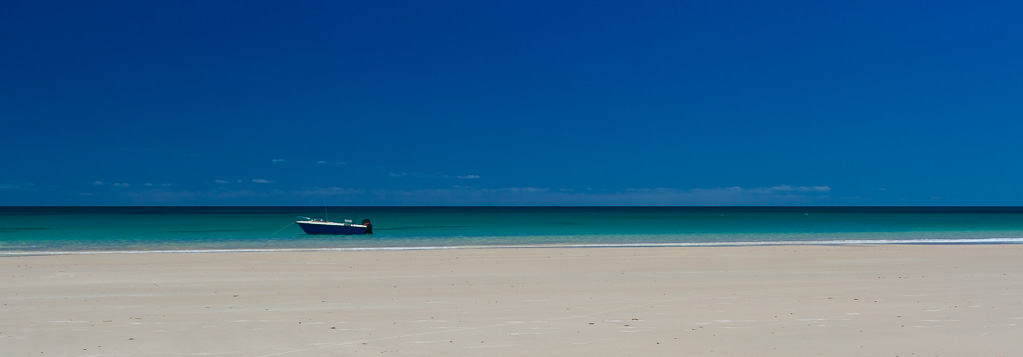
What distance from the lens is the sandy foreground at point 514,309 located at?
9008 millimetres

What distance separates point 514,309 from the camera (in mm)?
11883

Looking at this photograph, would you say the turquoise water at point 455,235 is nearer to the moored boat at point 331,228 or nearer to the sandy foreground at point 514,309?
the moored boat at point 331,228

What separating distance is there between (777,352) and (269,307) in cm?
733

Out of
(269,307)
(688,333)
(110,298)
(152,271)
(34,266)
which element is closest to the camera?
(688,333)

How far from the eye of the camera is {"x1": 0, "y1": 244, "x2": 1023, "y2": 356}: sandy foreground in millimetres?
9008

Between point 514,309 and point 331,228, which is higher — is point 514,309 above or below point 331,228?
below

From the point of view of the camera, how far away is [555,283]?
51.0 ft

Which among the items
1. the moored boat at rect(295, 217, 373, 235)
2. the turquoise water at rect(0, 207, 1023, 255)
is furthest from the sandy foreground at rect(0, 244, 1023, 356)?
the moored boat at rect(295, 217, 373, 235)

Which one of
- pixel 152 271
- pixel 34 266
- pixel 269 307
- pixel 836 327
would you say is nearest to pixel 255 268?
pixel 152 271

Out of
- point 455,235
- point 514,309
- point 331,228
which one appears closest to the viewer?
point 514,309

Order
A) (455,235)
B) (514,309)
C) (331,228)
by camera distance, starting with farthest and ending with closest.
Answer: (455,235) → (331,228) → (514,309)

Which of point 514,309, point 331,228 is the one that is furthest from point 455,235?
point 514,309

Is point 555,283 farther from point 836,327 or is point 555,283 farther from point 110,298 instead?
point 110,298

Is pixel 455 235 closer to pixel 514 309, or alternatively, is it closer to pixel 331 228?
pixel 331 228
